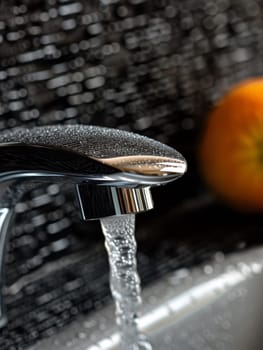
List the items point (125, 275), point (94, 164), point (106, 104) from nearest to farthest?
point (94, 164), point (125, 275), point (106, 104)

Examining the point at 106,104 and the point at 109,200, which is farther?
the point at 106,104

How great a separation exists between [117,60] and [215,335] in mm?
239

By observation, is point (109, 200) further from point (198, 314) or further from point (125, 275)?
point (198, 314)

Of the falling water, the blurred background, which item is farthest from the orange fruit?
the falling water

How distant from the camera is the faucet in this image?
0.35 meters

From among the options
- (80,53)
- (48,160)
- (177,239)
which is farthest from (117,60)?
(48,160)

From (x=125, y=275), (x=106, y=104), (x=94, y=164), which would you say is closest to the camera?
(x=94, y=164)

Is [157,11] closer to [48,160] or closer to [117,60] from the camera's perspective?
[117,60]

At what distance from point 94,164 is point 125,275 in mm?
127

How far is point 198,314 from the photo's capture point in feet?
1.77

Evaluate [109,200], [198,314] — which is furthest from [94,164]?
[198,314]

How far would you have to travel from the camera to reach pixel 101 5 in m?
0.61

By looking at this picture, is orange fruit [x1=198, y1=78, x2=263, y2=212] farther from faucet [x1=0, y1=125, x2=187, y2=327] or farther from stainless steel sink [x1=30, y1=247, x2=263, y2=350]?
faucet [x1=0, y1=125, x2=187, y2=327]

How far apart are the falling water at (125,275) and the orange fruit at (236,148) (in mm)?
193
